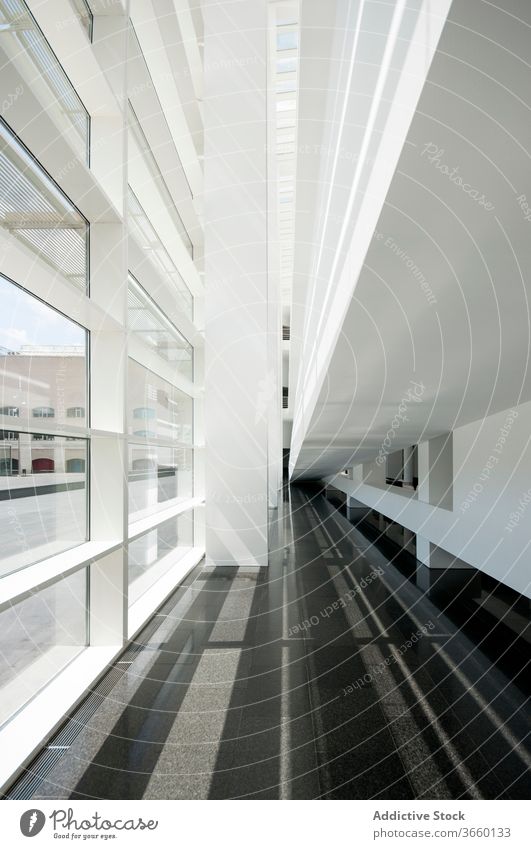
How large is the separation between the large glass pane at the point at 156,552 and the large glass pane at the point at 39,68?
220 centimetres

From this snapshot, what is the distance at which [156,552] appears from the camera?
161 inches

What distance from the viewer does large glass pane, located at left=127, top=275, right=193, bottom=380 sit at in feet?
11.1

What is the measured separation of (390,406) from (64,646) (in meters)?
1.60

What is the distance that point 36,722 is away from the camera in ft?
4.84

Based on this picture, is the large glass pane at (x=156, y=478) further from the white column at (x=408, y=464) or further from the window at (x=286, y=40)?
the window at (x=286, y=40)

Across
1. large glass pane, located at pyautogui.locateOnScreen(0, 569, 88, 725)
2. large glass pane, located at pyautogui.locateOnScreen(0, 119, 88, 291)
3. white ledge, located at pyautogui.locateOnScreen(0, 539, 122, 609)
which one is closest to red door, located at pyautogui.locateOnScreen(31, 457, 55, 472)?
white ledge, located at pyautogui.locateOnScreen(0, 539, 122, 609)

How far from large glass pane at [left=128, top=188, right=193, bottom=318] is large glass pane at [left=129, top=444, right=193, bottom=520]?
116 cm

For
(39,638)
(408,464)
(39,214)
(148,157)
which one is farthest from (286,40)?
(39,638)

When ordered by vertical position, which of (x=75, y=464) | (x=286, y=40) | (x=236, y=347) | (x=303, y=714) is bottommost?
(x=303, y=714)

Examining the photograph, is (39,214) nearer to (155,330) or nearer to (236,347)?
(155,330)

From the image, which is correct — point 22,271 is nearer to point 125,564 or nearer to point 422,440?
point 125,564

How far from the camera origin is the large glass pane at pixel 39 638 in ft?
5.53

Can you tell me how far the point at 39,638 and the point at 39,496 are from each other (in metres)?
0.54
